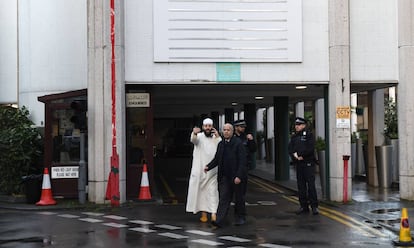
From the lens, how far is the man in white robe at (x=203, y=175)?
10547 millimetres

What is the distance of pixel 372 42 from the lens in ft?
44.6

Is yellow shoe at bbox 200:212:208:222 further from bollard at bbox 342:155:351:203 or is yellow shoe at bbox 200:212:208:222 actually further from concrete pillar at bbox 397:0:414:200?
concrete pillar at bbox 397:0:414:200

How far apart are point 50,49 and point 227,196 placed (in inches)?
402

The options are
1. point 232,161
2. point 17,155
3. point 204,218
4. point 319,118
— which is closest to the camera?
point 232,161

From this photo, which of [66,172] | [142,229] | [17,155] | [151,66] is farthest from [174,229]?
[17,155]

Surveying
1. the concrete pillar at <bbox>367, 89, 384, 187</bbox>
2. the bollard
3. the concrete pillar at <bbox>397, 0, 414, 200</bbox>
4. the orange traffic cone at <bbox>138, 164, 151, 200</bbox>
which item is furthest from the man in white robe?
the concrete pillar at <bbox>367, 89, 384, 187</bbox>

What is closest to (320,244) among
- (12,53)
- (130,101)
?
(130,101)

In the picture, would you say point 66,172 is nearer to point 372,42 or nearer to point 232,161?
point 232,161

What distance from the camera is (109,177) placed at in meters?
12.8

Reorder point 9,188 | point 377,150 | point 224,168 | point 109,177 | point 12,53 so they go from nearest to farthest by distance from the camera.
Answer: point 224,168, point 109,177, point 9,188, point 377,150, point 12,53

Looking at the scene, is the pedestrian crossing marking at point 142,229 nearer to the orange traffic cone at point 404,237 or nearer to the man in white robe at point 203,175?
the man in white robe at point 203,175

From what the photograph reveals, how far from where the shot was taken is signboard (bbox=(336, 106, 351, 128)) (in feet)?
43.8

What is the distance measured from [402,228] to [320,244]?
1.20m

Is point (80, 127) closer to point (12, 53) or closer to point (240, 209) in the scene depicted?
point (240, 209)
